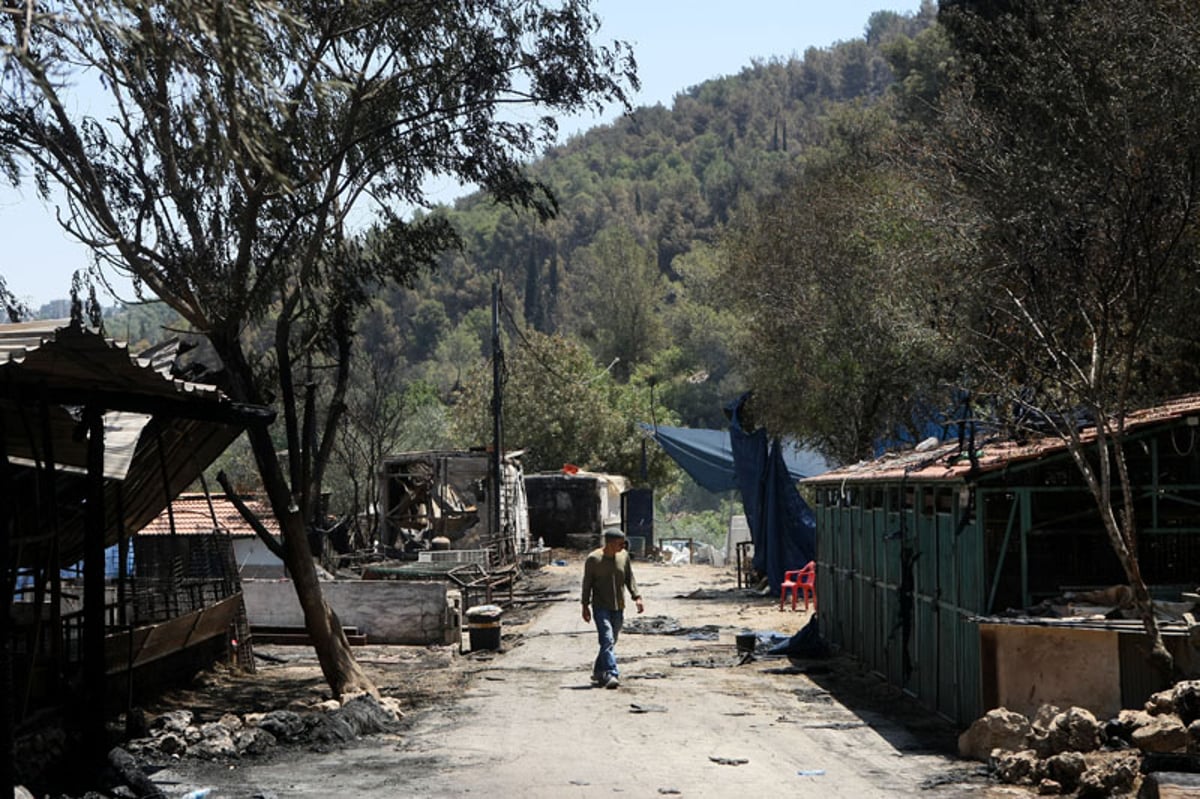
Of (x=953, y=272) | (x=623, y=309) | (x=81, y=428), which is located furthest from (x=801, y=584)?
(x=623, y=309)

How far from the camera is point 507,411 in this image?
5734cm

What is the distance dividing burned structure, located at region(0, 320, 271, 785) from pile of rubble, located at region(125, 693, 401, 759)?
68cm

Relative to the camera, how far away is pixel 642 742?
12.9 m

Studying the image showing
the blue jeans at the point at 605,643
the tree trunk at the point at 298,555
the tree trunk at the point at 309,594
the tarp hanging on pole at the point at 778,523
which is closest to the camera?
the tree trunk at the point at 298,555

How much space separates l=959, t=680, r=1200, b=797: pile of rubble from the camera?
9.87 meters

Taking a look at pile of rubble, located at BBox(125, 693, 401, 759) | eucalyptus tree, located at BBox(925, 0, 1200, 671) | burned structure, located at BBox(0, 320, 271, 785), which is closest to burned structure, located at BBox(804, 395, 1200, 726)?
eucalyptus tree, located at BBox(925, 0, 1200, 671)

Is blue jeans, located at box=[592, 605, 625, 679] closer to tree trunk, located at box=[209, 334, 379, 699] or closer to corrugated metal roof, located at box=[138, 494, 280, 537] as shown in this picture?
tree trunk, located at box=[209, 334, 379, 699]

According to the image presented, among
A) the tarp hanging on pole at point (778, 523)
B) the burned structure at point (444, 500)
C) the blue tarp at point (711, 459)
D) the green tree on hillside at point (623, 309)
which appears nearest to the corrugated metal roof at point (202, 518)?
the burned structure at point (444, 500)

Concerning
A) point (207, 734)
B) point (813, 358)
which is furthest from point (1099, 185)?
point (813, 358)

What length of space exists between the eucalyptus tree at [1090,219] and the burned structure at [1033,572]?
387mm

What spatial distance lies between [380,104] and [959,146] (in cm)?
1017

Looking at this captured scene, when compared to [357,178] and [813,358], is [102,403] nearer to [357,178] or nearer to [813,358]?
[357,178]

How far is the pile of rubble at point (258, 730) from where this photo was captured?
39.8ft

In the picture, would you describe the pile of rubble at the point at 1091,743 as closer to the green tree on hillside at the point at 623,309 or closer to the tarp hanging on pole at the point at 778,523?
the tarp hanging on pole at the point at 778,523
